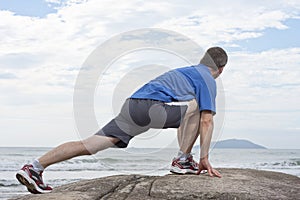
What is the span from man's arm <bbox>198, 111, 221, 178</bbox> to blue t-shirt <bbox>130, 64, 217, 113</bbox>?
4.4 inches

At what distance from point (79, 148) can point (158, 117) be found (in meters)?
0.97

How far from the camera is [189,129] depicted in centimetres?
635

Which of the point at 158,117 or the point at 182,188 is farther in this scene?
the point at 158,117

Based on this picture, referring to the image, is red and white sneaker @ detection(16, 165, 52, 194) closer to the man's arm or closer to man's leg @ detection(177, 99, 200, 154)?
man's leg @ detection(177, 99, 200, 154)

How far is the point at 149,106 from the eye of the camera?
19.7 ft

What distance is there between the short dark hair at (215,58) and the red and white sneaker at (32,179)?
242 cm

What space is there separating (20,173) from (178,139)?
196 centimetres

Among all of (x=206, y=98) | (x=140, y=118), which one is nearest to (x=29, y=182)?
(x=140, y=118)

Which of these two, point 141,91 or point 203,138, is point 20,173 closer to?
point 141,91

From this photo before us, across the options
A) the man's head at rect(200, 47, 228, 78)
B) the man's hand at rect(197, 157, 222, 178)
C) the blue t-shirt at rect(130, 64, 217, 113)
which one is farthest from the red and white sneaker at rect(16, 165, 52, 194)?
the man's head at rect(200, 47, 228, 78)

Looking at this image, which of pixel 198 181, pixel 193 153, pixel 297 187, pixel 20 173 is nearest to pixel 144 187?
pixel 198 181

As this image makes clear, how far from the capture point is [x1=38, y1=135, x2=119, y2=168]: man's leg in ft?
19.7

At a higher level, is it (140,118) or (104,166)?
(140,118)

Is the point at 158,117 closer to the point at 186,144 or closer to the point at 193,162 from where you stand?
the point at 186,144
